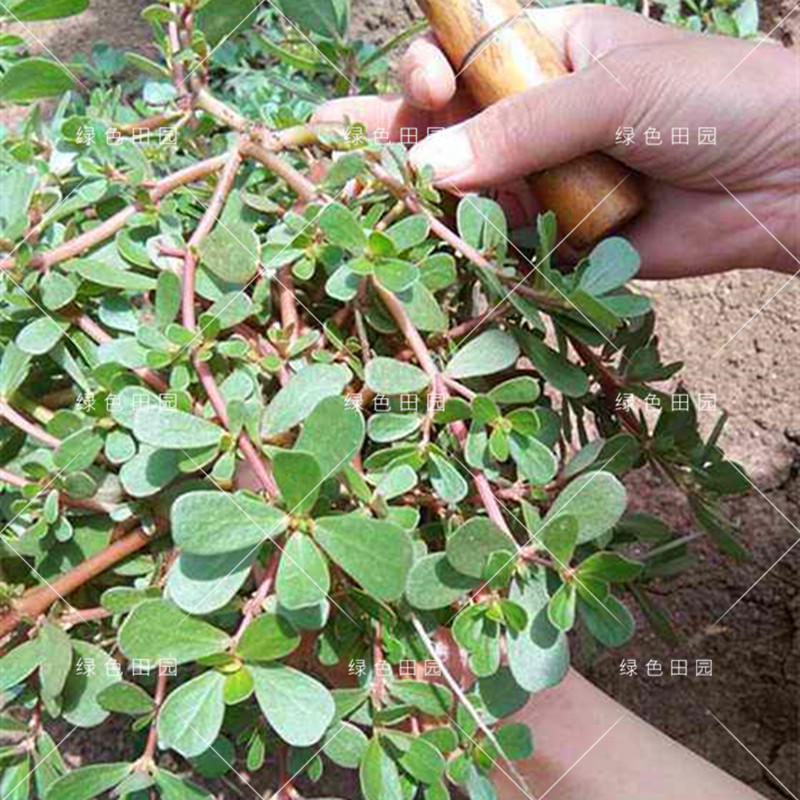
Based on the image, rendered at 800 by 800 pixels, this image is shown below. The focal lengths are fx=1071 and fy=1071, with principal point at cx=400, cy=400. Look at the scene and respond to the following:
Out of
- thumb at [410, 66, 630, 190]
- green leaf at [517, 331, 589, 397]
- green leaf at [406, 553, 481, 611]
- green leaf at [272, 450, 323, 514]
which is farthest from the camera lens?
thumb at [410, 66, 630, 190]

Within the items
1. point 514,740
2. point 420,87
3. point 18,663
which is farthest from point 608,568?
point 420,87

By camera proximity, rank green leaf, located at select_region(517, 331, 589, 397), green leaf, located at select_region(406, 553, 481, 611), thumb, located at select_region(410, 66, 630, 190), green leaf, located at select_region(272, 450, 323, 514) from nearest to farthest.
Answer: green leaf, located at select_region(272, 450, 323, 514) < green leaf, located at select_region(406, 553, 481, 611) < green leaf, located at select_region(517, 331, 589, 397) < thumb, located at select_region(410, 66, 630, 190)

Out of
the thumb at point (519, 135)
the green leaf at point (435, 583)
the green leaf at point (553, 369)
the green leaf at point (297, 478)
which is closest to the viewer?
the green leaf at point (297, 478)

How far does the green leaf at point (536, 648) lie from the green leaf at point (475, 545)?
4cm

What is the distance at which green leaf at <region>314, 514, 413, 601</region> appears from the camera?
0.52 meters

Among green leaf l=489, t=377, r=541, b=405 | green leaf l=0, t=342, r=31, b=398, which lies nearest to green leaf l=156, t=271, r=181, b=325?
green leaf l=0, t=342, r=31, b=398

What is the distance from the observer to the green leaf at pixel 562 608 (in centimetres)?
60

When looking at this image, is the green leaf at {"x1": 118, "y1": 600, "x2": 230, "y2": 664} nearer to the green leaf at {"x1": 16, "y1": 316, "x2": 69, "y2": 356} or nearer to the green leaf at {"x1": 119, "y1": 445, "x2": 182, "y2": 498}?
the green leaf at {"x1": 119, "y1": 445, "x2": 182, "y2": 498}

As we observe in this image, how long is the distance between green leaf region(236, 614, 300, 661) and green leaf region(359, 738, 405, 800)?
106 millimetres

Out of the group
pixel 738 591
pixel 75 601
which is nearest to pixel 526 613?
Result: pixel 75 601

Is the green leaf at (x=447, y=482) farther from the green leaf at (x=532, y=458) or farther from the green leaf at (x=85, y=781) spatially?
the green leaf at (x=85, y=781)

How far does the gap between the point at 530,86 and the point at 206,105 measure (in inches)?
10.2

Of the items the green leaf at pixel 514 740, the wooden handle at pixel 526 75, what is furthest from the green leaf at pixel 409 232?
the green leaf at pixel 514 740

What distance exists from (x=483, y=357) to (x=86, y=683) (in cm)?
33
